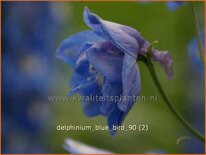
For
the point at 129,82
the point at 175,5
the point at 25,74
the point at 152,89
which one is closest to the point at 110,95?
the point at 129,82

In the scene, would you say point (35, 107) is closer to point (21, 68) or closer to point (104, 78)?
point (21, 68)

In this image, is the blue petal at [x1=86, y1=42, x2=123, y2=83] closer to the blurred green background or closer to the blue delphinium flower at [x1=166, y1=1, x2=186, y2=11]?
the blue delphinium flower at [x1=166, y1=1, x2=186, y2=11]

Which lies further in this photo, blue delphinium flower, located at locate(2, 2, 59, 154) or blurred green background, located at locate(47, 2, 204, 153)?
blue delphinium flower, located at locate(2, 2, 59, 154)

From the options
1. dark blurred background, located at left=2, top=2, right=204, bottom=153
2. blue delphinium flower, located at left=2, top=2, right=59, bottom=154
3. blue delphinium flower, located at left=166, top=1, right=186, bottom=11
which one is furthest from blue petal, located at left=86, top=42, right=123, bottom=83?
blue delphinium flower, located at left=2, top=2, right=59, bottom=154

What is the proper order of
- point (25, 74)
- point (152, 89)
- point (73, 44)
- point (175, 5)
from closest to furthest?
point (73, 44), point (175, 5), point (152, 89), point (25, 74)

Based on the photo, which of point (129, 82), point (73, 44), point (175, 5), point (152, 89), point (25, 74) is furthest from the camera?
point (25, 74)

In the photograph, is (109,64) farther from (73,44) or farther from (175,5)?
(175,5)

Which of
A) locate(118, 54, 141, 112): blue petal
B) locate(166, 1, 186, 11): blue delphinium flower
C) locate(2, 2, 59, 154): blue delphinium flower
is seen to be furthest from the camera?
locate(2, 2, 59, 154): blue delphinium flower
